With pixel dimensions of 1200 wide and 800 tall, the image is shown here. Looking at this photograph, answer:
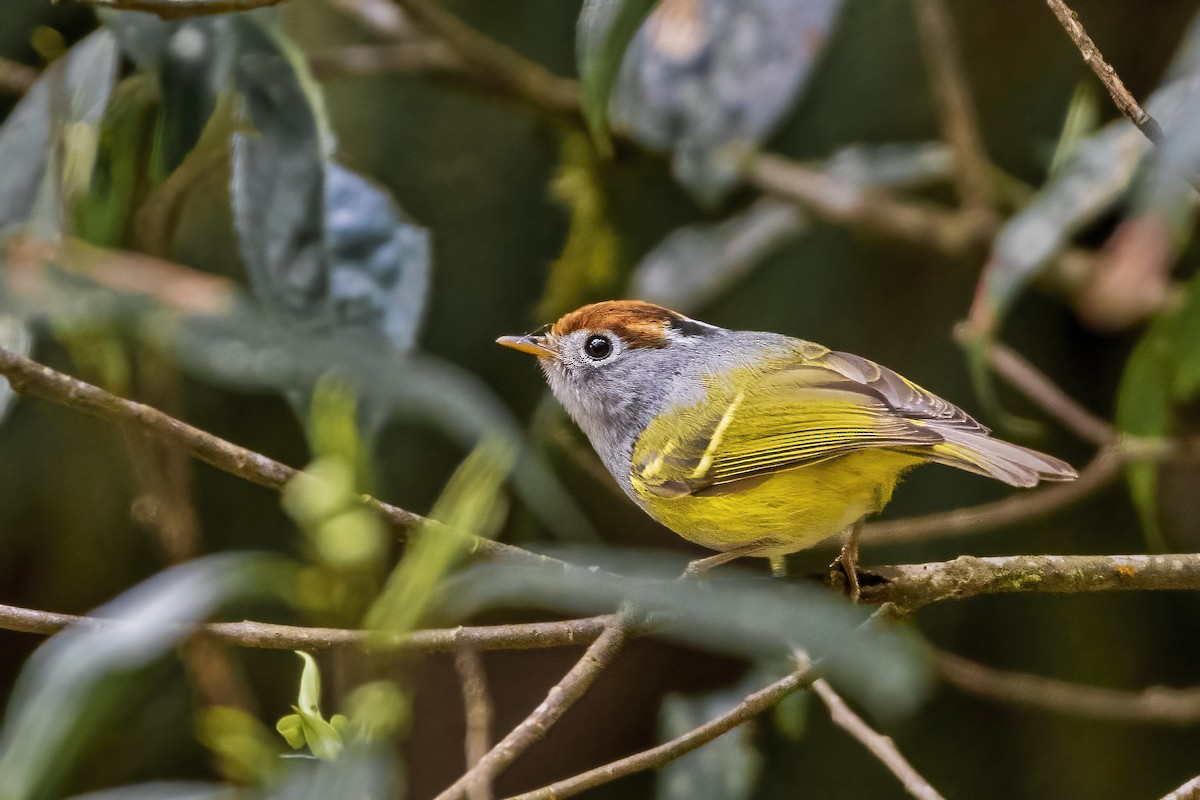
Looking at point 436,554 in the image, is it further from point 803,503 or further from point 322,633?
point 803,503

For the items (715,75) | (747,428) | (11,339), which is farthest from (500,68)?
(11,339)

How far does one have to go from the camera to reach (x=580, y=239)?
7.79 feet

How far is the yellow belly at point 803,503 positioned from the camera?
58.1 inches

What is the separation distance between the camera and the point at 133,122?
1.75m

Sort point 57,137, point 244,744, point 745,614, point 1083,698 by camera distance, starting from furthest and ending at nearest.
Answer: point 1083,698, point 57,137, point 244,744, point 745,614

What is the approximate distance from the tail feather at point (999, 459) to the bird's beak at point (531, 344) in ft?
1.90

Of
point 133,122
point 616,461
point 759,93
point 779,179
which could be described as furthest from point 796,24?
point 133,122

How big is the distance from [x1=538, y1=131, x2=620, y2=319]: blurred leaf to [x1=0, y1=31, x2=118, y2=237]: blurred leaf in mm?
959

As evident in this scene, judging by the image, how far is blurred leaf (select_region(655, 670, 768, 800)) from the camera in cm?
177

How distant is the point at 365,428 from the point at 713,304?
1.48m

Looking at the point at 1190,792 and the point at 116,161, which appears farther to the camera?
the point at 116,161

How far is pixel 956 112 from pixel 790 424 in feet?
3.08

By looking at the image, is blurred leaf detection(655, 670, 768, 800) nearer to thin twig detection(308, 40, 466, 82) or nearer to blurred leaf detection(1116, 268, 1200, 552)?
blurred leaf detection(1116, 268, 1200, 552)

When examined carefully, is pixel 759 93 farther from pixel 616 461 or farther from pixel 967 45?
pixel 967 45
